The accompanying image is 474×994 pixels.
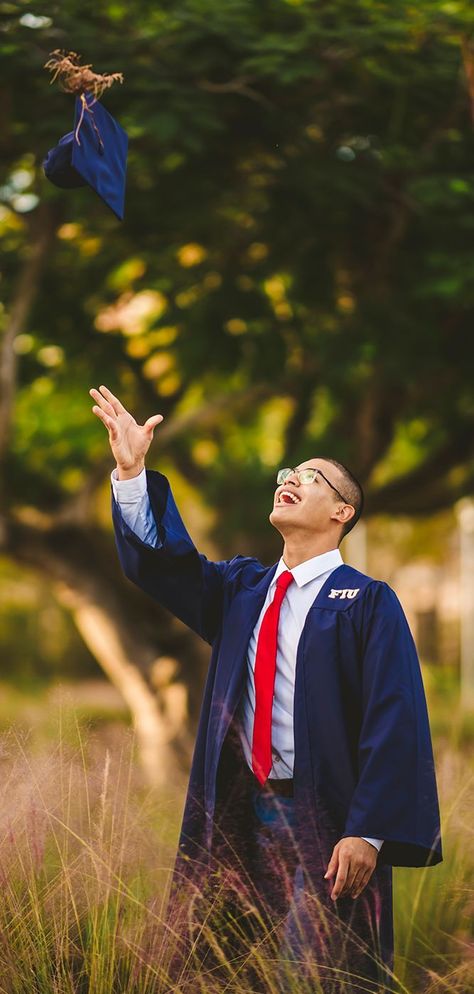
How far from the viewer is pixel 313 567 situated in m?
3.38

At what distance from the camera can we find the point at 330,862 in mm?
3008

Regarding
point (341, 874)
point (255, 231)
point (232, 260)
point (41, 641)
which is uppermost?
point (255, 231)

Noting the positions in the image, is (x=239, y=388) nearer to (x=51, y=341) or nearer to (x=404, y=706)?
(x=51, y=341)

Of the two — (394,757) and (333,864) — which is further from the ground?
(394,757)

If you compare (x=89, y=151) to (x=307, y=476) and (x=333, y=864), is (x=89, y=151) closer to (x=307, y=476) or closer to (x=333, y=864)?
(x=307, y=476)

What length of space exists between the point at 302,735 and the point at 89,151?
2207 millimetres

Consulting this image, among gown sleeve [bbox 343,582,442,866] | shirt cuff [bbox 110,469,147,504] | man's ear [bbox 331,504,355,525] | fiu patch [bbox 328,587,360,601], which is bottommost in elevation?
gown sleeve [bbox 343,582,442,866]

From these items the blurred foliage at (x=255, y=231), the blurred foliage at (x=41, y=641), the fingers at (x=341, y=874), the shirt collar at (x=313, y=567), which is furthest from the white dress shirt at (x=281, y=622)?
the blurred foliage at (x=41, y=641)

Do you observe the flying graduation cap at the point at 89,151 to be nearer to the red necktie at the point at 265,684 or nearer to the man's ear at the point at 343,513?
the man's ear at the point at 343,513

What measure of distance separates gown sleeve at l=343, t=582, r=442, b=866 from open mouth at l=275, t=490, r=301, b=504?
44 cm

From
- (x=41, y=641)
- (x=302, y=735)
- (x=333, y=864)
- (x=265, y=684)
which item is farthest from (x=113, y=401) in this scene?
(x=41, y=641)

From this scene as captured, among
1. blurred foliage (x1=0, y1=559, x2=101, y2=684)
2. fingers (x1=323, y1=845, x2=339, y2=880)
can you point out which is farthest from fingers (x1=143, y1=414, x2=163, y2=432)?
blurred foliage (x1=0, y1=559, x2=101, y2=684)

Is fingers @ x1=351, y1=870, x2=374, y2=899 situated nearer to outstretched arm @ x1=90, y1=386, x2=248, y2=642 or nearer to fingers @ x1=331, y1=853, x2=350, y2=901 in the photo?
fingers @ x1=331, y1=853, x2=350, y2=901

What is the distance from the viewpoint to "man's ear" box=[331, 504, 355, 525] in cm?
345
